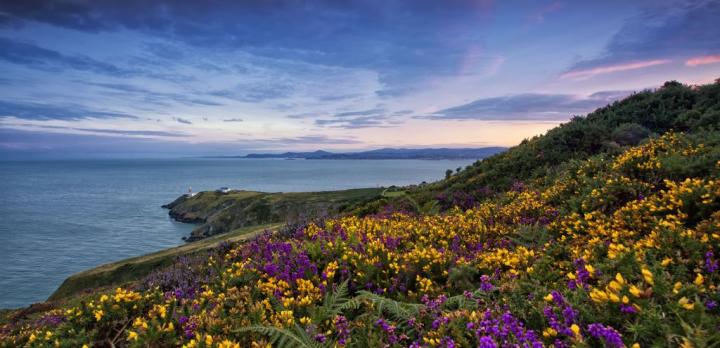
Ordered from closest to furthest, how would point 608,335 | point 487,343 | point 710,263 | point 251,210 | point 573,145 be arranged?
1. point 608,335
2. point 487,343
3. point 710,263
4. point 573,145
5. point 251,210

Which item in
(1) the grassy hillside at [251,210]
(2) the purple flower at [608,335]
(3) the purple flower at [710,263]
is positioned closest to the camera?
(2) the purple flower at [608,335]

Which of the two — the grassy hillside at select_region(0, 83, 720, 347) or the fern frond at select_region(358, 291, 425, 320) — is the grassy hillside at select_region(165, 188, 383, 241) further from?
the fern frond at select_region(358, 291, 425, 320)

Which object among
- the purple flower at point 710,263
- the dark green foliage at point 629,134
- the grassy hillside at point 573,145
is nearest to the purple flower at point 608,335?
the purple flower at point 710,263

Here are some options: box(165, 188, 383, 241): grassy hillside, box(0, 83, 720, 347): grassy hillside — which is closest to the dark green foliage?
box(0, 83, 720, 347): grassy hillside

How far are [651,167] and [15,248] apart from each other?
10374 centimetres

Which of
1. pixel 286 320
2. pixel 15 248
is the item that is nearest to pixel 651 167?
pixel 286 320

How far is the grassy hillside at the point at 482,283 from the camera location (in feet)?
11.9

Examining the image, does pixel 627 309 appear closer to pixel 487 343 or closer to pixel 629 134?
pixel 487 343

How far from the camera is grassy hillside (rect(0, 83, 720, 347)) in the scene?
11.9 feet

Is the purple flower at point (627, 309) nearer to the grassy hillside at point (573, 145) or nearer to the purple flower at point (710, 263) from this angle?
the purple flower at point (710, 263)

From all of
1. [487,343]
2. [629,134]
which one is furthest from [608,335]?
[629,134]

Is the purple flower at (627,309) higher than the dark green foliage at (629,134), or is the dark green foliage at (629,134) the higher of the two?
the dark green foliage at (629,134)

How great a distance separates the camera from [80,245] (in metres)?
76.9

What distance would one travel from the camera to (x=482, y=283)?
519 centimetres
